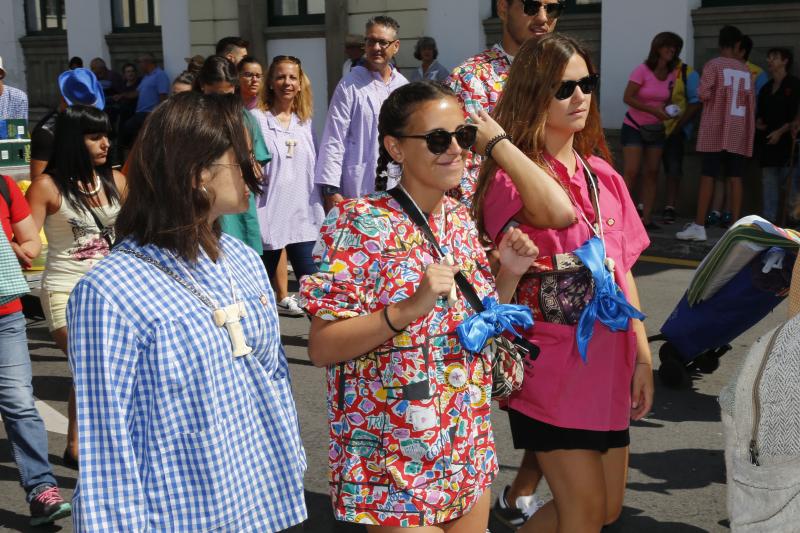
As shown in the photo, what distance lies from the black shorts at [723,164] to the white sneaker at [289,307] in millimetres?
5147

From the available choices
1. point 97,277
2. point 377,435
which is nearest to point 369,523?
point 377,435

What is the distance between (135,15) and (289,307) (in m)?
13.1

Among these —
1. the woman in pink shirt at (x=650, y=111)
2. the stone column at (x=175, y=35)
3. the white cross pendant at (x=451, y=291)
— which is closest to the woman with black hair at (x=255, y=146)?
the white cross pendant at (x=451, y=291)

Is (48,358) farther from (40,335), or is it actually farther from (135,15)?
(135,15)

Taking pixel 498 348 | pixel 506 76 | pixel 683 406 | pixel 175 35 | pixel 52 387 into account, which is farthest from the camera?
pixel 175 35

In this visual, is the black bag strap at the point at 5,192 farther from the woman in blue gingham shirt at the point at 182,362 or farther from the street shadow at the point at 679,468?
the street shadow at the point at 679,468

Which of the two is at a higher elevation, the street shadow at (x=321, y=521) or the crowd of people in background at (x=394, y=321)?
the crowd of people in background at (x=394, y=321)

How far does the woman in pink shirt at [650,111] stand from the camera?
456 inches

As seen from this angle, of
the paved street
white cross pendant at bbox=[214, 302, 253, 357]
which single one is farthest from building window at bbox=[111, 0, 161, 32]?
white cross pendant at bbox=[214, 302, 253, 357]

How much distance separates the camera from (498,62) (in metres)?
4.30

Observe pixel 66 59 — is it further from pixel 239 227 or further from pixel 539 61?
pixel 539 61

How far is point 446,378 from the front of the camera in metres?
2.92

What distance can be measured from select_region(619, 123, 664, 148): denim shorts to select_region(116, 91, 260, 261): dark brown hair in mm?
9562

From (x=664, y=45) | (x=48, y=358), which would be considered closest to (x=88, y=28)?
(x=664, y=45)
